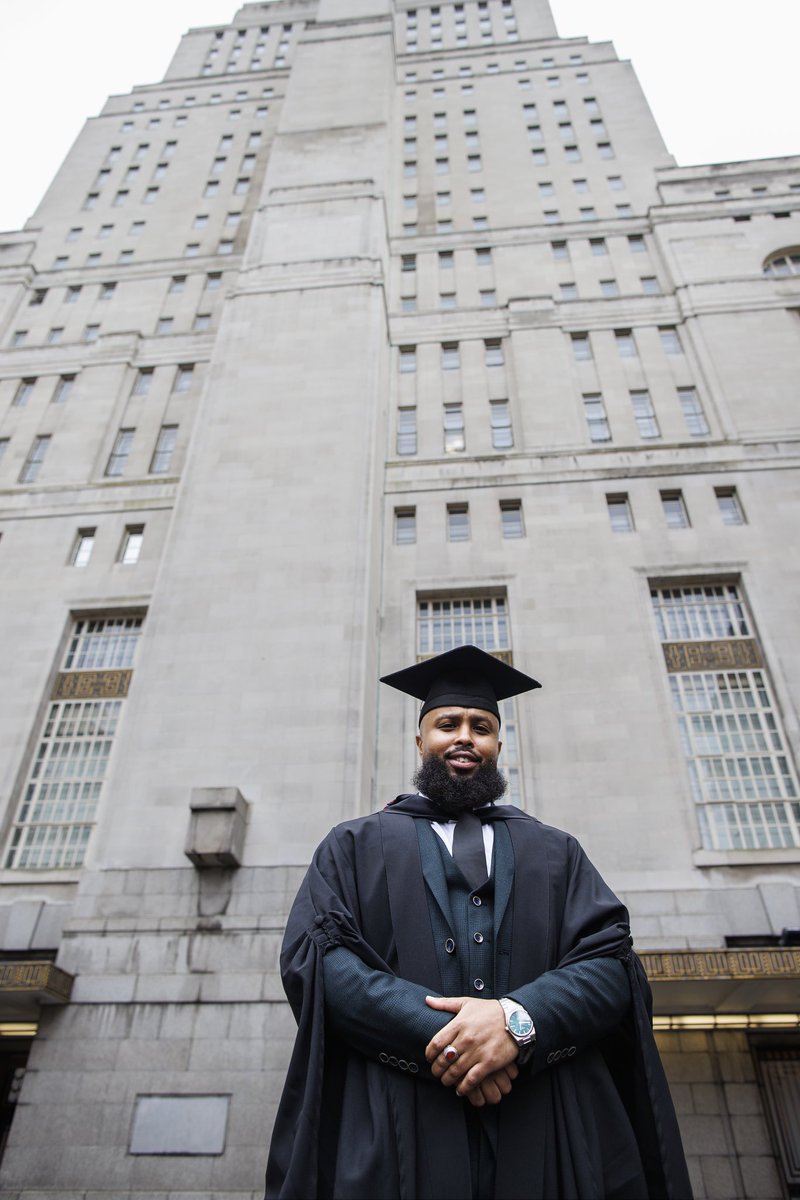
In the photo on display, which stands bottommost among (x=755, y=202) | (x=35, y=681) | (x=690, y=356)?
(x=35, y=681)

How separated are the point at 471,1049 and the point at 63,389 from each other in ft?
87.6

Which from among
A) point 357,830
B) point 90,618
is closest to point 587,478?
point 90,618

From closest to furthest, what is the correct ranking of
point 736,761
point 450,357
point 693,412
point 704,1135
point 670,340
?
1. point 704,1135
2. point 736,761
3. point 693,412
4. point 670,340
5. point 450,357

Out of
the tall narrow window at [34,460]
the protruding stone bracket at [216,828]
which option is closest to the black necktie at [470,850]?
the protruding stone bracket at [216,828]

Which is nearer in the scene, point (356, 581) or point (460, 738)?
point (460, 738)

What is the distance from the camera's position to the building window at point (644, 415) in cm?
2222

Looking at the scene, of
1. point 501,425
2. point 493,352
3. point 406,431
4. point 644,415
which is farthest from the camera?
point 493,352

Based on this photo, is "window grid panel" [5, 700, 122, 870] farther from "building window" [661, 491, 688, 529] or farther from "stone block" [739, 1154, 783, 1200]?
"building window" [661, 491, 688, 529]

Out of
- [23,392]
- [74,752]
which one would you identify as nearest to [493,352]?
[23,392]

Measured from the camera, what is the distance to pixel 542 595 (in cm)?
1836

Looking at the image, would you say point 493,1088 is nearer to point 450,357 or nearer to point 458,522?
point 458,522

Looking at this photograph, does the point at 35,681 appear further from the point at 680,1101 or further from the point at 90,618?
the point at 680,1101

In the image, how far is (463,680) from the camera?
15.5ft

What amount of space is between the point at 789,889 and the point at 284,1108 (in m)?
13.4
